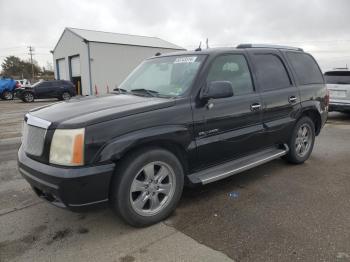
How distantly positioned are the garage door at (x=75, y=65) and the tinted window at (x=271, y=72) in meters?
29.3

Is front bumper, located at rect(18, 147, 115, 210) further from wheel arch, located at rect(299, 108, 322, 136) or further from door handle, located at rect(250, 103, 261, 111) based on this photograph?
wheel arch, located at rect(299, 108, 322, 136)

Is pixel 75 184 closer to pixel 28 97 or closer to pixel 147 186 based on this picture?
pixel 147 186

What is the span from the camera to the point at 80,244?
328cm

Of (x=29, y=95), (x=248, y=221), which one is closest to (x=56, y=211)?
(x=248, y=221)

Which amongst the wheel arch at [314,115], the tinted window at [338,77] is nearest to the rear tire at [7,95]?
the tinted window at [338,77]

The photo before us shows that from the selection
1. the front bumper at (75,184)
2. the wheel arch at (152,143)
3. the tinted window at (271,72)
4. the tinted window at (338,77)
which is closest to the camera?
the front bumper at (75,184)

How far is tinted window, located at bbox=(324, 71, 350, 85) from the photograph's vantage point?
10508mm

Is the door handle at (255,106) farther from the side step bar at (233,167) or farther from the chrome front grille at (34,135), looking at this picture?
the chrome front grille at (34,135)

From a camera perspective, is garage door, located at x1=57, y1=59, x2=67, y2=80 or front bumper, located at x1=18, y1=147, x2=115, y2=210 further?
garage door, located at x1=57, y1=59, x2=67, y2=80

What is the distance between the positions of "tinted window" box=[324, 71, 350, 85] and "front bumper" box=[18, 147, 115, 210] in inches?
371

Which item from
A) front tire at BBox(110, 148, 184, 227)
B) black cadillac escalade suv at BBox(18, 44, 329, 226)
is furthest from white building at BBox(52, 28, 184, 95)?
front tire at BBox(110, 148, 184, 227)

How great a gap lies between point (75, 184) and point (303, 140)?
398 centimetres

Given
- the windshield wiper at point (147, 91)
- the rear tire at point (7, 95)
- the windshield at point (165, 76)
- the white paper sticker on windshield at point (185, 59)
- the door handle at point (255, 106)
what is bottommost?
the rear tire at point (7, 95)

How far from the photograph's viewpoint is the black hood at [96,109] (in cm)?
320
